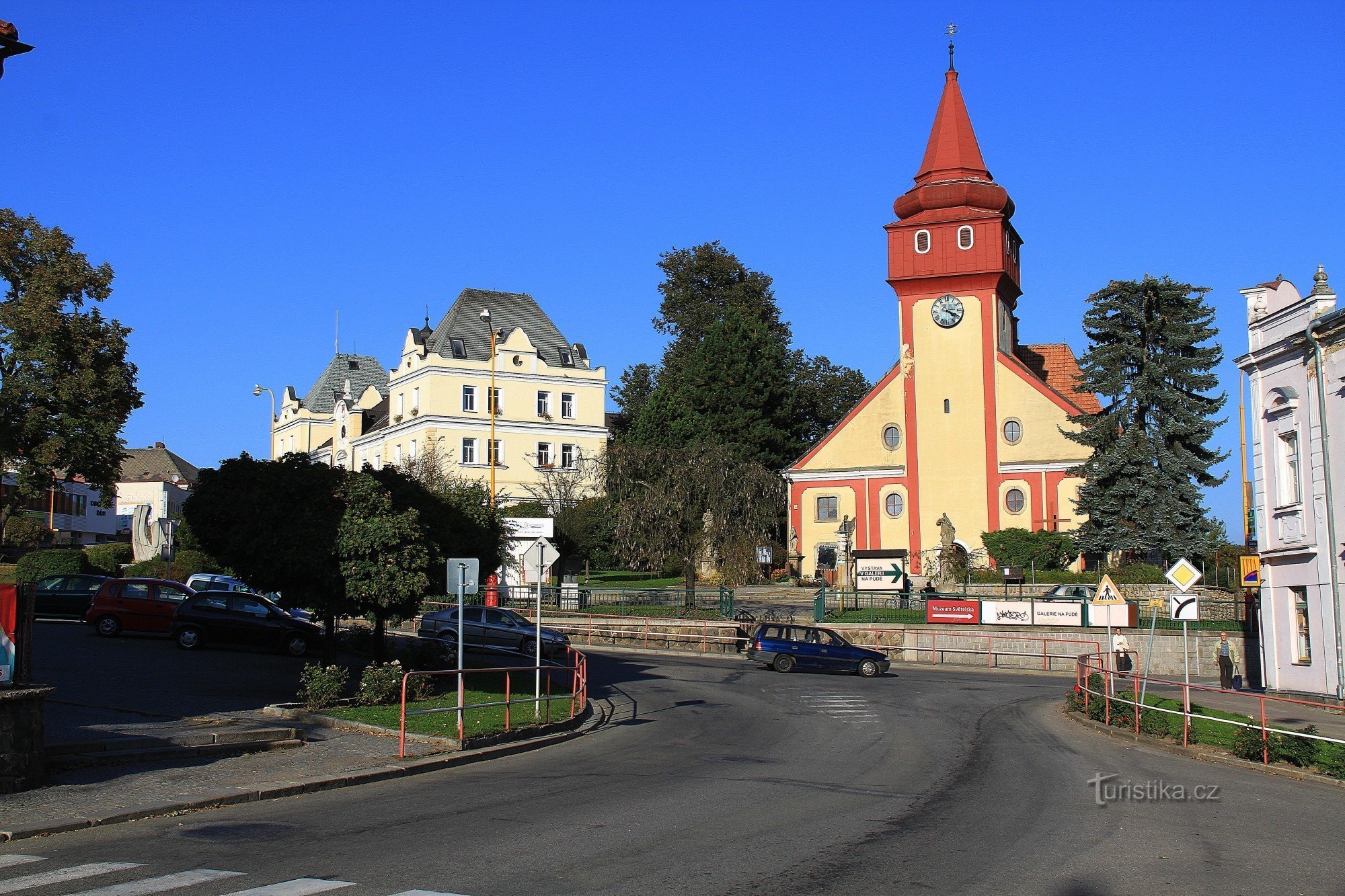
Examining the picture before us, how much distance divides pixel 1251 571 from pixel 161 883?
104ft

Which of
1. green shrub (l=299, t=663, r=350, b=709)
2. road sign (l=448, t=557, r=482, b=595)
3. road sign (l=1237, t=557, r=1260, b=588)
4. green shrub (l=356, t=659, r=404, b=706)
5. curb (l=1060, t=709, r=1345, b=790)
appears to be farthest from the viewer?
road sign (l=1237, t=557, r=1260, b=588)

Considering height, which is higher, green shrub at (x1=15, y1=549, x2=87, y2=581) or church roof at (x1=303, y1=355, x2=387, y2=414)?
church roof at (x1=303, y1=355, x2=387, y2=414)

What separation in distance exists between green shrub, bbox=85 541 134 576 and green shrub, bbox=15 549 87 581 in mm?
1459

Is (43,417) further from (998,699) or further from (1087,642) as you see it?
(1087,642)

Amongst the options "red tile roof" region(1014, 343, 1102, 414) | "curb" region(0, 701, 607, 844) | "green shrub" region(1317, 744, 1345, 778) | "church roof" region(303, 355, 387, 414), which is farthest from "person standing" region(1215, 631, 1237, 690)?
"church roof" region(303, 355, 387, 414)

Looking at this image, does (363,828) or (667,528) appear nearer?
(363,828)

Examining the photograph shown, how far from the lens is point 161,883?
330 inches

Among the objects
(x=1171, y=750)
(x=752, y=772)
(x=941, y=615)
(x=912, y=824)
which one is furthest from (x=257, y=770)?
(x=941, y=615)

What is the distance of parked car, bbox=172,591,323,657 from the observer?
27984 millimetres

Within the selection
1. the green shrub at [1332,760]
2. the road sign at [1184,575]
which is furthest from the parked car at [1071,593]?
the green shrub at [1332,760]

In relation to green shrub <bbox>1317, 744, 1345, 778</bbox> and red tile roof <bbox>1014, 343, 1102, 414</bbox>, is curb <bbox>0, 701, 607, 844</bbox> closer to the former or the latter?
green shrub <bbox>1317, 744, 1345, 778</bbox>

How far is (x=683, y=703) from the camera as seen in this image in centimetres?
2433

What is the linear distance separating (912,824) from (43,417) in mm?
31533

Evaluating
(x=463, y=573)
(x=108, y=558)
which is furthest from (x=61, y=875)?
(x=108, y=558)
